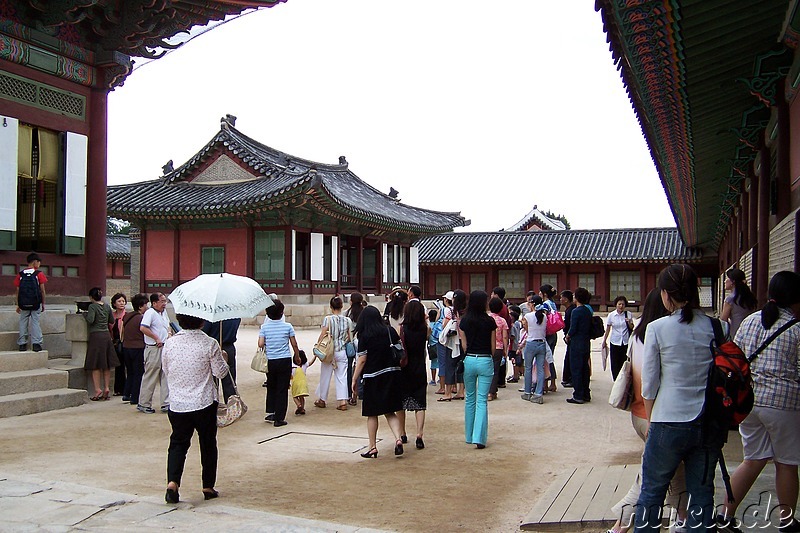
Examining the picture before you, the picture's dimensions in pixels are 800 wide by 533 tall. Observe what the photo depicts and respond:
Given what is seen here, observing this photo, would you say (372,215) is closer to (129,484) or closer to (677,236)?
(677,236)

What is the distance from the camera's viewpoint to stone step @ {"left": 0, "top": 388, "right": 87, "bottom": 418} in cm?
875

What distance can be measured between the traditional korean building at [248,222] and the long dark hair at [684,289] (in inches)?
817

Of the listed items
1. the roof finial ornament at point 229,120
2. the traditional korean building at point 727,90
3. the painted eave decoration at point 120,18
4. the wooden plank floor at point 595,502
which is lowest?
the wooden plank floor at point 595,502

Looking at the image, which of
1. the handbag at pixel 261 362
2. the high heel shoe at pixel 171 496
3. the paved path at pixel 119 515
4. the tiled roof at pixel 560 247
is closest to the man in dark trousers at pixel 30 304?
the handbag at pixel 261 362

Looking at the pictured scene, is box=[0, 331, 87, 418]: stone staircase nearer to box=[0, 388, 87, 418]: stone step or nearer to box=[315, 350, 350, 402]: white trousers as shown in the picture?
box=[0, 388, 87, 418]: stone step

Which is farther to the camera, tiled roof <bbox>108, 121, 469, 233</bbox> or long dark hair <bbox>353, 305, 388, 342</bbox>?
tiled roof <bbox>108, 121, 469, 233</bbox>

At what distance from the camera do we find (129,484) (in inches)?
233

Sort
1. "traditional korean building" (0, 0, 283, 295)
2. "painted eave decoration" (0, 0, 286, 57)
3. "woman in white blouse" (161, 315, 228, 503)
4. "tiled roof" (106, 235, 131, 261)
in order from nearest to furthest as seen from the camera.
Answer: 1. "woman in white blouse" (161, 315, 228, 503)
2. "painted eave decoration" (0, 0, 286, 57)
3. "traditional korean building" (0, 0, 283, 295)
4. "tiled roof" (106, 235, 131, 261)

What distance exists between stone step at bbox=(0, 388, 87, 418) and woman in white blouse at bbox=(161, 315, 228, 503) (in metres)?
4.48

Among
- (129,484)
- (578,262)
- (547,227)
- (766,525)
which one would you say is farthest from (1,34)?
(547,227)

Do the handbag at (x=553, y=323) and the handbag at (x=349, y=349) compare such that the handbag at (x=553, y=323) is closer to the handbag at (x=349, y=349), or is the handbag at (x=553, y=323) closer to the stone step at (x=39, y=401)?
the handbag at (x=349, y=349)

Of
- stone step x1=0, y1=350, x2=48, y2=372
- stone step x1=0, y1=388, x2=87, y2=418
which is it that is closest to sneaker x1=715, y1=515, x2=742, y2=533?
stone step x1=0, y1=388, x2=87, y2=418

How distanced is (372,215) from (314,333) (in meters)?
7.60

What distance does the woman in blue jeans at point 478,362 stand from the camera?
7.18 meters
